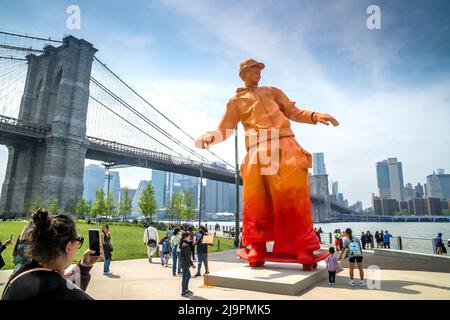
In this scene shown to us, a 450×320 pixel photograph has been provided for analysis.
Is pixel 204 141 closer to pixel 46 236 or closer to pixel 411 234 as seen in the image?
pixel 46 236

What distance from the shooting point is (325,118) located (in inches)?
270

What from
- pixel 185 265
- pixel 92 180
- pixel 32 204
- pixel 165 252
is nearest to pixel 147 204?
pixel 32 204

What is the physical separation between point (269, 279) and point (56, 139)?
1226 inches

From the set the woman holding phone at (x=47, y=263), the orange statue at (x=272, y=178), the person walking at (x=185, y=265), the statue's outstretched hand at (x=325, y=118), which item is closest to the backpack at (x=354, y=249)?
the orange statue at (x=272, y=178)

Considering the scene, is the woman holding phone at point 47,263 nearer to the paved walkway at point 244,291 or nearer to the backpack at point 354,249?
the paved walkway at point 244,291

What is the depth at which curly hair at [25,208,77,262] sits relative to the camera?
1576 mm

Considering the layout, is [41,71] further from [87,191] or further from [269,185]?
[87,191]

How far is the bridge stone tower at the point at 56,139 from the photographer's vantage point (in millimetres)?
30859

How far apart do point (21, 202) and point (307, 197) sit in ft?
111

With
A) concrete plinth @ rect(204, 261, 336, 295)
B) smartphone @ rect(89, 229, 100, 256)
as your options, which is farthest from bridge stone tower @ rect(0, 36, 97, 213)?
smartphone @ rect(89, 229, 100, 256)

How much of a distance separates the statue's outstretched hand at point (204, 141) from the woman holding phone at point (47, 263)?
513 cm

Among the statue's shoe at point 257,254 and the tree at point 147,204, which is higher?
the tree at point 147,204

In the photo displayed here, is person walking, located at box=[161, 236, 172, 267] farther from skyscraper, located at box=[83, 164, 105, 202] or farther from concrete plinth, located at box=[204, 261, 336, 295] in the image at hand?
skyscraper, located at box=[83, 164, 105, 202]
